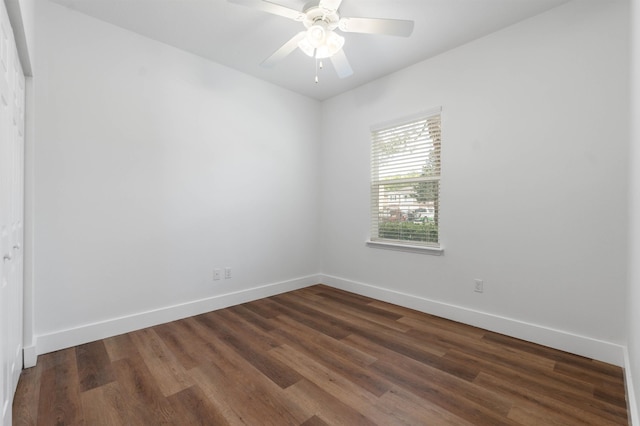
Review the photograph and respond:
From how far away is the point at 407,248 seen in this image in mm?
3254

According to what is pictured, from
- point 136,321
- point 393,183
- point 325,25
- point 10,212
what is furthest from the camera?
point 393,183

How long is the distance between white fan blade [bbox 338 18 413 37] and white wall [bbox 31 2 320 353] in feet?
5.77

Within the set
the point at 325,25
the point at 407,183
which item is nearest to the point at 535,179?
the point at 407,183

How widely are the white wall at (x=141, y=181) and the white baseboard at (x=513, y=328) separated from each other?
1.56 metres

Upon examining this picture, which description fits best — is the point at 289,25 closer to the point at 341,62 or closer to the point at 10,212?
the point at 341,62

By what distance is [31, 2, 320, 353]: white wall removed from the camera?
89.0 inches

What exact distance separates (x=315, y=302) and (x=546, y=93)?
9.82ft

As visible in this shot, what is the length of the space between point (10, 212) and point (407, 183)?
3.20m

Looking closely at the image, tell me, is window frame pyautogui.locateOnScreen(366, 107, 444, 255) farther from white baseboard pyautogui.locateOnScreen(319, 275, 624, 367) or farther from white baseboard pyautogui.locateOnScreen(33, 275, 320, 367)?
white baseboard pyautogui.locateOnScreen(33, 275, 320, 367)

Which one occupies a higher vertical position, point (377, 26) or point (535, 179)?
point (377, 26)

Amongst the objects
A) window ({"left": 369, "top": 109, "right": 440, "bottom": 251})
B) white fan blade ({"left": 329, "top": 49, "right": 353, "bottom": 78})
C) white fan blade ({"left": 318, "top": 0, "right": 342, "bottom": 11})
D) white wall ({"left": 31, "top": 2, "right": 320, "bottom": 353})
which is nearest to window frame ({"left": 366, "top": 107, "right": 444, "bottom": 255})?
window ({"left": 369, "top": 109, "right": 440, "bottom": 251})

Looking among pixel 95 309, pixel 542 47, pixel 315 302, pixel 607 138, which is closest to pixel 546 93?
pixel 542 47

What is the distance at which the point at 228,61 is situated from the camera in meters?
3.15

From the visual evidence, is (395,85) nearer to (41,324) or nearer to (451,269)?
(451,269)
